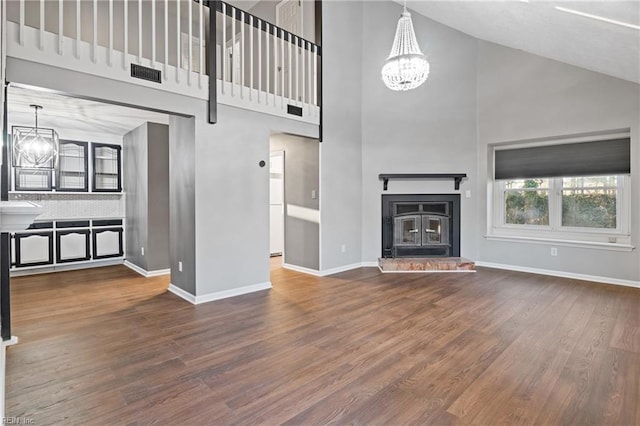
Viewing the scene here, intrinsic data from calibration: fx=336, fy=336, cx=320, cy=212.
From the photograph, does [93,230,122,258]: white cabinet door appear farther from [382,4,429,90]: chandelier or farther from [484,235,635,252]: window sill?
[484,235,635,252]: window sill

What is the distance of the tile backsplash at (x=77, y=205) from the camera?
5430 mm

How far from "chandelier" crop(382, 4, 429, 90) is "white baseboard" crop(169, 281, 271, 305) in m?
3.04

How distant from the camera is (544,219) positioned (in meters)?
5.33

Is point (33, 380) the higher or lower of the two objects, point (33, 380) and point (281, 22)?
the lower

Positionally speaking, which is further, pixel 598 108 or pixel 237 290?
pixel 598 108

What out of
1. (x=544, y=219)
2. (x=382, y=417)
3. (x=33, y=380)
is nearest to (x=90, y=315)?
(x=33, y=380)

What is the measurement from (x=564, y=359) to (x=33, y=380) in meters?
3.64

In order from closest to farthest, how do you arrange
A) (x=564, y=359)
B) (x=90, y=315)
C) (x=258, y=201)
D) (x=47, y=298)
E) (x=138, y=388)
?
(x=138, y=388)
(x=564, y=359)
(x=90, y=315)
(x=47, y=298)
(x=258, y=201)

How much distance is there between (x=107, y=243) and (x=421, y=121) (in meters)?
5.82

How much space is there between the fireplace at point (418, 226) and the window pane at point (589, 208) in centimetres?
161

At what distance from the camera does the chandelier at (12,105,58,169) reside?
462cm

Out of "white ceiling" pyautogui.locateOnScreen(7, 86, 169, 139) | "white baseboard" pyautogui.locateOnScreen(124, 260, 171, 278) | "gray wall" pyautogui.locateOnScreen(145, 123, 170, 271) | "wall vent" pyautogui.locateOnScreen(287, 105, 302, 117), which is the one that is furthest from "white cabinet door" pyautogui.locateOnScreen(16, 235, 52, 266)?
"wall vent" pyautogui.locateOnScreen(287, 105, 302, 117)

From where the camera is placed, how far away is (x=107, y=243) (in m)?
5.84

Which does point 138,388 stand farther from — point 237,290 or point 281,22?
point 281,22
